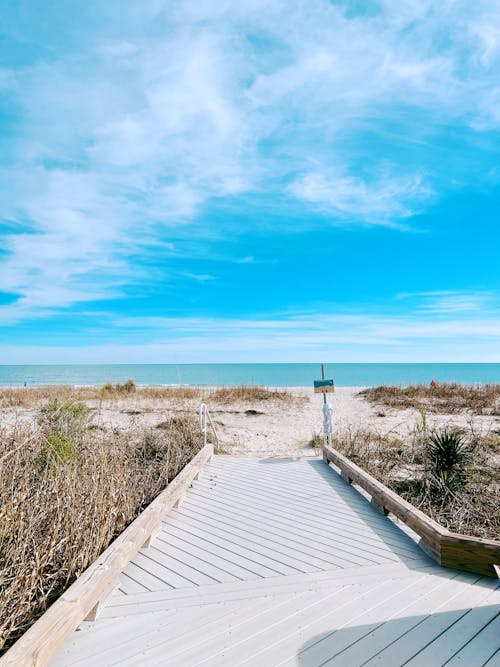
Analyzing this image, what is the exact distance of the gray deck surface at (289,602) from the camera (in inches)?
99.0

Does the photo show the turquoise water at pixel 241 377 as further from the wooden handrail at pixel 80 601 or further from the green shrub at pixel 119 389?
the wooden handrail at pixel 80 601

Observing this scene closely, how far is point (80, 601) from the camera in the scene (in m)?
2.69

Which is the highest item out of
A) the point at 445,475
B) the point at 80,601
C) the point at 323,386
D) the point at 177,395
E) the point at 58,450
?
the point at 323,386

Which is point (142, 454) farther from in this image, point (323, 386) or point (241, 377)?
point (241, 377)

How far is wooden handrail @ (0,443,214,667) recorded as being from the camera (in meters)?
2.22

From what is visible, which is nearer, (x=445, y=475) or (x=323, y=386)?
(x=445, y=475)

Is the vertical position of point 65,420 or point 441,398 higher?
point 65,420

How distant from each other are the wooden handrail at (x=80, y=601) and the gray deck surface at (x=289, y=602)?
110mm

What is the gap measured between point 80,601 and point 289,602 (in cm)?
140

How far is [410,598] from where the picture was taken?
3.08 metres

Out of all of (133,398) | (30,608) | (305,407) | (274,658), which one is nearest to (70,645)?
(30,608)

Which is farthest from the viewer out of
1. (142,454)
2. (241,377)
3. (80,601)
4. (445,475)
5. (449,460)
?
(241,377)

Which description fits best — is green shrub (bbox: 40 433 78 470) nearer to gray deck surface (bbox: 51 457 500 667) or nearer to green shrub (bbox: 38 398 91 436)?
green shrub (bbox: 38 398 91 436)

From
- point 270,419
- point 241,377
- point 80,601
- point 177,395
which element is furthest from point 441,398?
point 241,377
